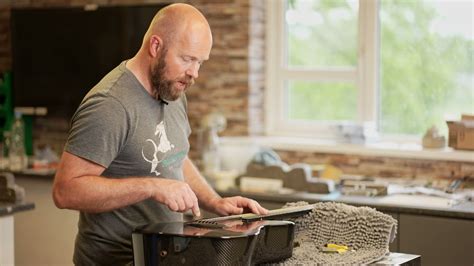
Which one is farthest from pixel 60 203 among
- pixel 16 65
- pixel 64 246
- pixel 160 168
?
pixel 16 65

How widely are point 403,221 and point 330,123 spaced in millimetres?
1277

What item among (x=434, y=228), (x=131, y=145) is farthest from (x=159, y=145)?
(x=434, y=228)

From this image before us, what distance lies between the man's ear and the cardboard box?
227 centimetres

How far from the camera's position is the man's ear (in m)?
2.73

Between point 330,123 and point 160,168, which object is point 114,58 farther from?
point 160,168

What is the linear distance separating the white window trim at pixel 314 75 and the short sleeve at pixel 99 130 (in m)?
2.62

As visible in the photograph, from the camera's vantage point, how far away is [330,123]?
17.3ft

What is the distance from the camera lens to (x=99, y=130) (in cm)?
260

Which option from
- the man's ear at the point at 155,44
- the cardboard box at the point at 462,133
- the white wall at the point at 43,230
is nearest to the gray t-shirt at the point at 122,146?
the man's ear at the point at 155,44

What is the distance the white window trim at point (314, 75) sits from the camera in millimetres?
5090

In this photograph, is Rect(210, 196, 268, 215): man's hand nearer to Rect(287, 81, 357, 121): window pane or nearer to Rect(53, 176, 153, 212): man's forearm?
Rect(53, 176, 153, 212): man's forearm

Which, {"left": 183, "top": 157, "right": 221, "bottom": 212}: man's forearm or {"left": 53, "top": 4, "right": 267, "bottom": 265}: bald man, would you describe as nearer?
{"left": 53, "top": 4, "right": 267, "bottom": 265}: bald man

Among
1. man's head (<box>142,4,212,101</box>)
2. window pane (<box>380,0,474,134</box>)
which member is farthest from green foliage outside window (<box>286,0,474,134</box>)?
man's head (<box>142,4,212,101</box>)

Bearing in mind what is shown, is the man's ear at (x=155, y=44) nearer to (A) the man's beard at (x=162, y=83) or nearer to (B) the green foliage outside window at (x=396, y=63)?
(A) the man's beard at (x=162, y=83)
